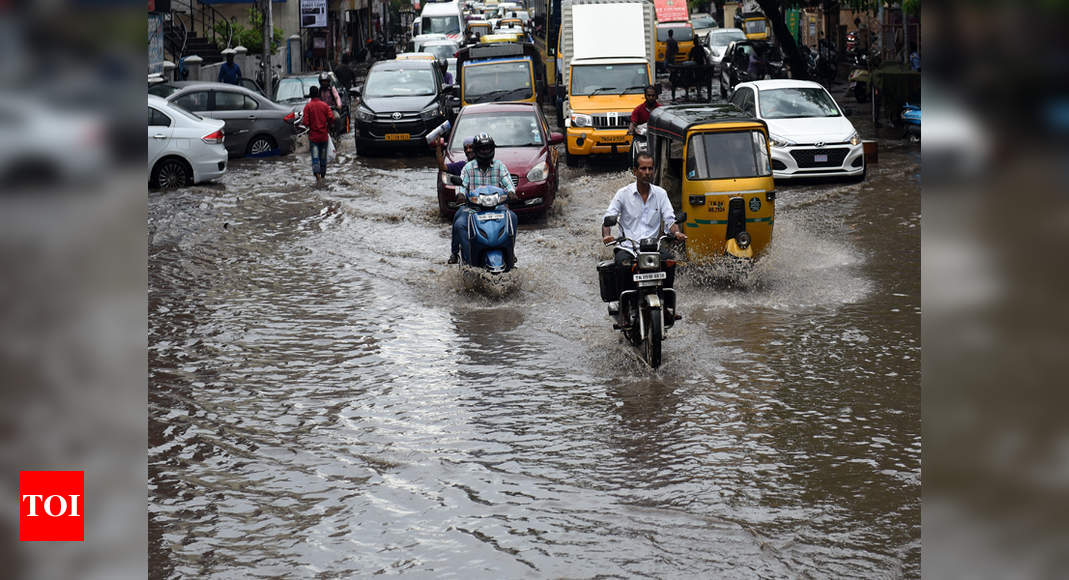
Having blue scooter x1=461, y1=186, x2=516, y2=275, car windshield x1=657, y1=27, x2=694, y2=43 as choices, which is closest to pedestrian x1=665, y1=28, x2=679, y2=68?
car windshield x1=657, y1=27, x2=694, y2=43

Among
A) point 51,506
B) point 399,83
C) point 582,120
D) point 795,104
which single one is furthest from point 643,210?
point 399,83

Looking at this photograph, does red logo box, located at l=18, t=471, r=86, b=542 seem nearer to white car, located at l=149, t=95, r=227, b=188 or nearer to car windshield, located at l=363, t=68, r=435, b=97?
white car, located at l=149, t=95, r=227, b=188

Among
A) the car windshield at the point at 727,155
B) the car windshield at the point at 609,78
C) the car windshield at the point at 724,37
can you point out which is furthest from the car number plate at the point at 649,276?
the car windshield at the point at 724,37

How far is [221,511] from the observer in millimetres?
6375

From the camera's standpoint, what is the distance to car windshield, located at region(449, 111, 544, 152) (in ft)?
56.8

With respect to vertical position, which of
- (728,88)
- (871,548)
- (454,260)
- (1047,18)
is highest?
(728,88)

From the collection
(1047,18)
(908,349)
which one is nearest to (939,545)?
(1047,18)

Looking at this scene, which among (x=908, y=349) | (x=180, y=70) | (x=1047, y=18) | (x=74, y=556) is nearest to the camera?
(x=1047, y=18)

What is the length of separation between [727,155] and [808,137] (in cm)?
652

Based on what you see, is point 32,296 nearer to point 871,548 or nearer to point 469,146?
point 871,548

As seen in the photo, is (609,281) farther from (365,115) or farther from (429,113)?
(365,115)

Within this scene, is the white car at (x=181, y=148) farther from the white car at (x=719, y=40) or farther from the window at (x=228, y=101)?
the white car at (x=719, y=40)

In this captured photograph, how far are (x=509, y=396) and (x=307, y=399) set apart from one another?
1497 mm

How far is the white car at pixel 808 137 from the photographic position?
18.6 meters
